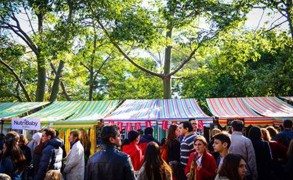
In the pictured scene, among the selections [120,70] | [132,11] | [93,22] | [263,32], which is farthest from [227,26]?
[120,70]

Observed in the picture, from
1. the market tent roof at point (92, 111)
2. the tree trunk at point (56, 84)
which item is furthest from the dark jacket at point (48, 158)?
the tree trunk at point (56, 84)

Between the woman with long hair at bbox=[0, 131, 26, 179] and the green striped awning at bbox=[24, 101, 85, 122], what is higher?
the green striped awning at bbox=[24, 101, 85, 122]

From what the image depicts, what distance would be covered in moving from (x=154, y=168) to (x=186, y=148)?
1919 mm

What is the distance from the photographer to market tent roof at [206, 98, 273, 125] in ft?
36.8

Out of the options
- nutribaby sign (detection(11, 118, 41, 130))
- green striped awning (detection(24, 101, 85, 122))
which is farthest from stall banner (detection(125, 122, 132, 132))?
nutribaby sign (detection(11, 118, 41, 130))

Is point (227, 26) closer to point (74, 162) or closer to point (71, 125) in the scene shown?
point (71, 125)

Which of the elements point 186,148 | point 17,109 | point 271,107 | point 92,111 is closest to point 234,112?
point 271,107

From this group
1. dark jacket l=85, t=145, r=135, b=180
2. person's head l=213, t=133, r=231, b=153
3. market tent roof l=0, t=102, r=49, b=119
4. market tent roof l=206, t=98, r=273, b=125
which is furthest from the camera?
market tent roof l=0, t=102, r=49, b=119

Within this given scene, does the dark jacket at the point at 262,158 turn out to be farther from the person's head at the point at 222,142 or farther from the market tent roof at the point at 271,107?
the market tent roof at the point at 271,107

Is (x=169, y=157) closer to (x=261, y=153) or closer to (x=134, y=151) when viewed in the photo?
(x=134, y=151)

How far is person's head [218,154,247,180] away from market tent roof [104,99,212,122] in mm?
7018

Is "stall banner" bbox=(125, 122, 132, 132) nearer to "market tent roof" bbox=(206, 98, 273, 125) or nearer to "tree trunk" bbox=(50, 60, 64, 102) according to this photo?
"market tent roof" bbox=(206, 98, 273, 125)

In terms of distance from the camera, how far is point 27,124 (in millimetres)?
10789

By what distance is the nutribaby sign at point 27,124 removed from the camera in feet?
35.0
